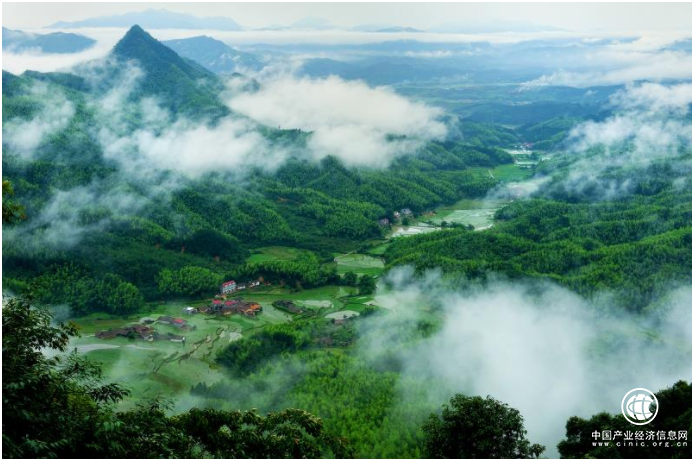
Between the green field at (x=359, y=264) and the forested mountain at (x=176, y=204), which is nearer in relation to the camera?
the forested mountain at (x=176, y=204)

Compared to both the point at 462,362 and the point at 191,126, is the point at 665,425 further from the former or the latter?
the point at 191,126

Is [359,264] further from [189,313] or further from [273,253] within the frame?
[189,313]

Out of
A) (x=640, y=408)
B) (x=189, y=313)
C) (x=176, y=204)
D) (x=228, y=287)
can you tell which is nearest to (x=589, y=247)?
(x=228, y=287)

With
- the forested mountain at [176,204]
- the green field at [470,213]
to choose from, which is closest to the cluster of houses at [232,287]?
the forested mountain at [176,204]

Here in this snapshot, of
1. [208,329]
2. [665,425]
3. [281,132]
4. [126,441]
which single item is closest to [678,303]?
[665,425]

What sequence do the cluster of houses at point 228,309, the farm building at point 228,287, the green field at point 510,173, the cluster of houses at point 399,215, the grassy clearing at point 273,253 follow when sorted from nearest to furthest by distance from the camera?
the cluster of houses at point 228,309
the farm building at point 228,287
the grassy clearing at point 273,253
the cluster of houses at point 399,215
the green field at point 510,173

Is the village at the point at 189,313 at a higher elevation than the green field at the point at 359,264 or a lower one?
lower

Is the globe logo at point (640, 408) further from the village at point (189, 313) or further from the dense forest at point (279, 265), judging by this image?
the village at point (189, 313)
